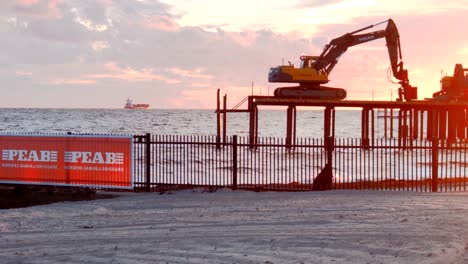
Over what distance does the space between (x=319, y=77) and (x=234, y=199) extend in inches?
1297

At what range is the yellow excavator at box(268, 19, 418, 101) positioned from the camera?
48.0 meters

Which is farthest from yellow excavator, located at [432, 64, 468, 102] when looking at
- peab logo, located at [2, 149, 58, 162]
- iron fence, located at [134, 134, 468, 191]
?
peab logo, located at [2, 149, 58, 162]

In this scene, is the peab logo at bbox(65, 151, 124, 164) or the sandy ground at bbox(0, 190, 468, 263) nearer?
the sandy ground at bbox(0, 190, 468, 263)

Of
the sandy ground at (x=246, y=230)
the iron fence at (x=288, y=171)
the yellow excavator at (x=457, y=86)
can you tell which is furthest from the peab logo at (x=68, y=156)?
the yellow excavator at (x=457, y=86)

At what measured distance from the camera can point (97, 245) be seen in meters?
10.7

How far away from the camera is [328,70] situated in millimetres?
50375

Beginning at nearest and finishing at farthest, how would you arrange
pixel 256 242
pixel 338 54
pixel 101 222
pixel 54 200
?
pixel 256 242
pixel 101 222
pixel 54 200
pixel 338 54

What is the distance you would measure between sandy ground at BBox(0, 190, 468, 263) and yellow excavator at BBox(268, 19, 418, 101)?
31.5m

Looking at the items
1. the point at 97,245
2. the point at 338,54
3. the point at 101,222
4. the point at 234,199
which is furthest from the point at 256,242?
the point at 338,54

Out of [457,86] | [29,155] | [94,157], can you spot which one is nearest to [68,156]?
[94,157]

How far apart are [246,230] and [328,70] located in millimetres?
39886

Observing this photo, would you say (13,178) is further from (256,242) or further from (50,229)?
(256,242)

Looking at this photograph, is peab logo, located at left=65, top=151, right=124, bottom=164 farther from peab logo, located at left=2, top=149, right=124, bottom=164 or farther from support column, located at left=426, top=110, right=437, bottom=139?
support column, located at left=426, top=110, right=437, bottom=139

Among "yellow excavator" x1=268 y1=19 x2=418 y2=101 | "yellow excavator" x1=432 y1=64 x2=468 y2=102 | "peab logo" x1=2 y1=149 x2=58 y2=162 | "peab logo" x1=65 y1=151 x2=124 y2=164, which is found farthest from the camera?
"yellow excavator" x1=432 y1=64 x2=468 y2=102
